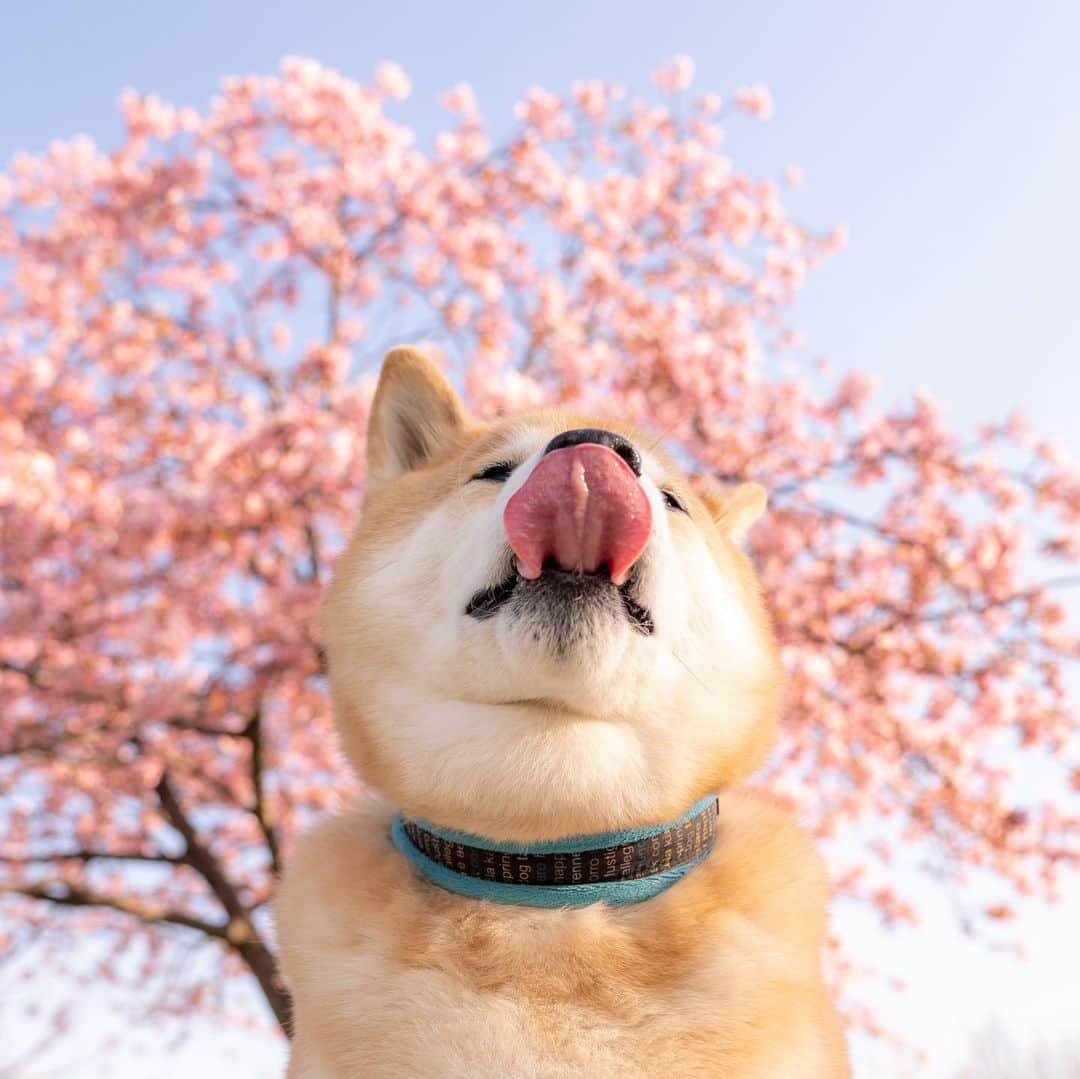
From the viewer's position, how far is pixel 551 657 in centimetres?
187

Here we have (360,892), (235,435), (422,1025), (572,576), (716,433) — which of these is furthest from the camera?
(716,433)

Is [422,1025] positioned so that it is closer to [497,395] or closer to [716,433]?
[497,395]

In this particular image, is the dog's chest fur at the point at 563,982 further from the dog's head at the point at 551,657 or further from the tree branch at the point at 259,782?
the tree branch at the point at 259,782

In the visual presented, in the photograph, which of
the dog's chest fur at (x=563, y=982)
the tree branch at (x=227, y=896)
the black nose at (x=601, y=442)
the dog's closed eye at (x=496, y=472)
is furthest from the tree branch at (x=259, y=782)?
the black nose at (x=601, y=442)

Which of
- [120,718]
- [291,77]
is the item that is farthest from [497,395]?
[291,77]

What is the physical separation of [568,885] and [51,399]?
28.7 feet

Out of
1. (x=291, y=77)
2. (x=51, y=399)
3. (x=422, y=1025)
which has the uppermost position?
(x=291, y=77)

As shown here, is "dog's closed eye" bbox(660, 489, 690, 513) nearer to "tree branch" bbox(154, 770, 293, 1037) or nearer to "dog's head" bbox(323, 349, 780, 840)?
"dog's head" bbox(323, 349, 780, 840)

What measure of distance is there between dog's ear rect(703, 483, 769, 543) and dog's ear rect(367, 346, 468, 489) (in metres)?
0.78

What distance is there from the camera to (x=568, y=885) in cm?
196

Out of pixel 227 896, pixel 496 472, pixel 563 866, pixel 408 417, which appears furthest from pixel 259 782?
pixel 563 866

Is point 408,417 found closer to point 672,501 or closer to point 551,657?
point 672,501

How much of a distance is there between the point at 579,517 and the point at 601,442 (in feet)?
0.64

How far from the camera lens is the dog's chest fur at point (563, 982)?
1756mm
